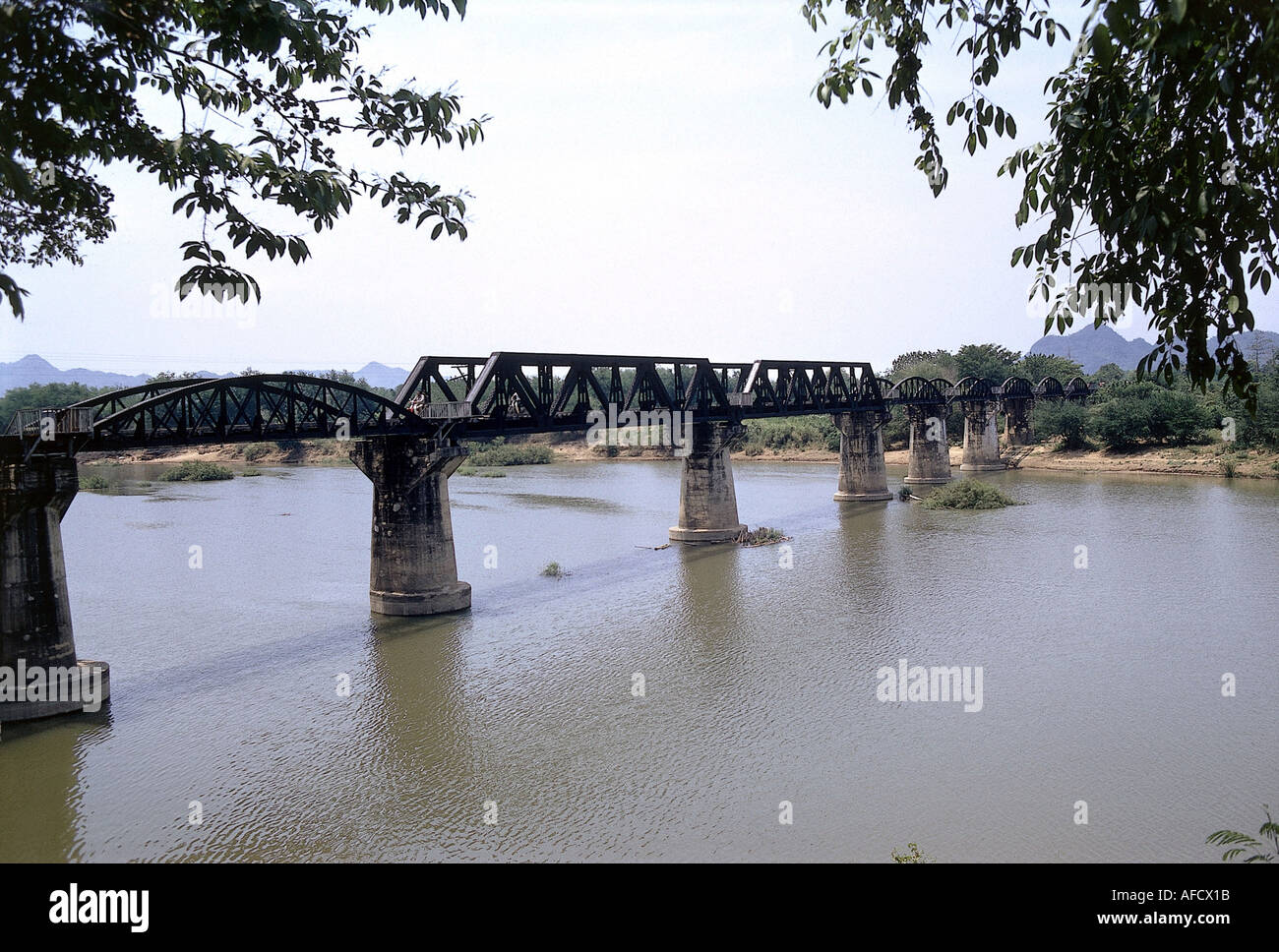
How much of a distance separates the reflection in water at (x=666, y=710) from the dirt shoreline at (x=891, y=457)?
32.2 m

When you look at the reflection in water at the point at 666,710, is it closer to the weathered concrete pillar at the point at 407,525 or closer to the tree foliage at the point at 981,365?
the weathered concrete pillar at the point at 407,525

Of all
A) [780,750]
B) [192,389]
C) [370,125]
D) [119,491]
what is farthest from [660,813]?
[119,491]

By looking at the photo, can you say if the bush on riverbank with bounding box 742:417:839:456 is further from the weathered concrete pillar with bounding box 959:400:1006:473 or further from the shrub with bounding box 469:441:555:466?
the shrub with bounding box 469:441:555:466

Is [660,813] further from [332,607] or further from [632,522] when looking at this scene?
[632,522]

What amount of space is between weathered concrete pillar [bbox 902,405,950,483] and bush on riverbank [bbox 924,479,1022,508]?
10737mm

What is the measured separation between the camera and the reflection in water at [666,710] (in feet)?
50.0

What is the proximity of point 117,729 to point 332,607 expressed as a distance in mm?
11517

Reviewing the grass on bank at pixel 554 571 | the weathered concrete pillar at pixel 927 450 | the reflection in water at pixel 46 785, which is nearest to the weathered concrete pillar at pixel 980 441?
the weathered concrete pillar at pixel 927 450

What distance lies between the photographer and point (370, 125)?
25.1ft

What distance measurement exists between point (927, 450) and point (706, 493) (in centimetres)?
3174

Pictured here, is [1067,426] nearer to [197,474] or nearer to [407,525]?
[407,525]

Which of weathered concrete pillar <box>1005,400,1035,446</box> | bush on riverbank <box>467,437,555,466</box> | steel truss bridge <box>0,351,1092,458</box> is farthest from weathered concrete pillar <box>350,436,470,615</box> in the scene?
weathered concrete pillar <box>1005,400,1035,446</box>

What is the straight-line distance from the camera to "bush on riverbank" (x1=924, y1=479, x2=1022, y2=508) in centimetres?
5783

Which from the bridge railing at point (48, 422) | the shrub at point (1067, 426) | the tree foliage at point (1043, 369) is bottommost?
the shrub at point (1067, 426)
